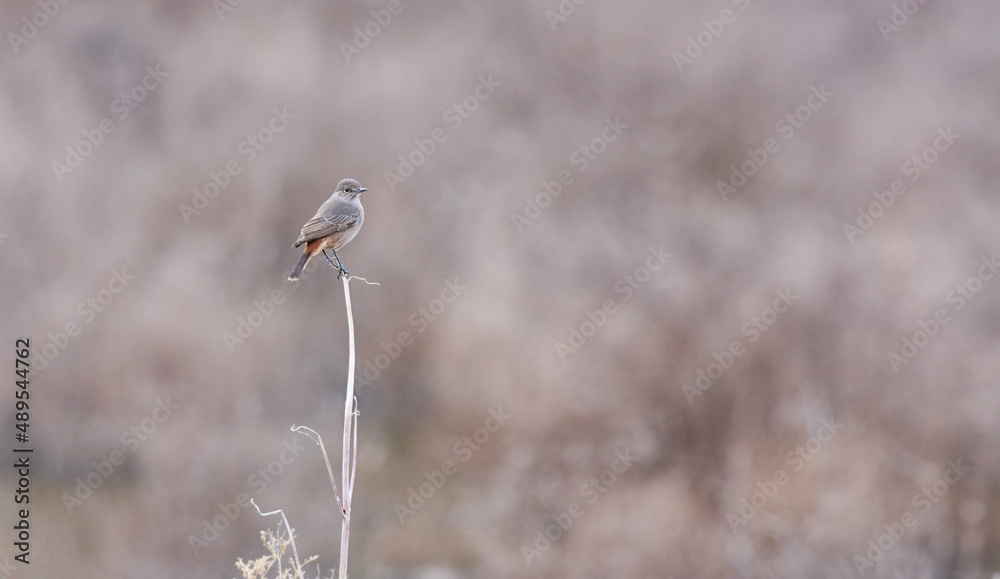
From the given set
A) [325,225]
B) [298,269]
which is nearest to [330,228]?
[325,225]

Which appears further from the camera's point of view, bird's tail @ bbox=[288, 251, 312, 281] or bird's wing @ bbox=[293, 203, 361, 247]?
bird's wing @ bbox=[293, 203, 361, 247]

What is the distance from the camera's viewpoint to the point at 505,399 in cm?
986

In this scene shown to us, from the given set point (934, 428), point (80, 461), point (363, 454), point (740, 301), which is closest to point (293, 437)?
point (363, 454)

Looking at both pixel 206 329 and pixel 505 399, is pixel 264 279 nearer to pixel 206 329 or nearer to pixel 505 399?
pixel 206 329

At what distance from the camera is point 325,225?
2904mm

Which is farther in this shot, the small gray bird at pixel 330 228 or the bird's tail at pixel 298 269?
the small gray bird at pixel 330 228

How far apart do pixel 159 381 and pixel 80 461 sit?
1.27 metres

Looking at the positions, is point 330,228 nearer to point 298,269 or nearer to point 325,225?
point 325,225

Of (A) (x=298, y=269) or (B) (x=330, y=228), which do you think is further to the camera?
(B) (x=330, y=228)

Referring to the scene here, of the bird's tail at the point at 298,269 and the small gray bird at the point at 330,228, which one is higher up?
the small gray bird at the point at 330,228

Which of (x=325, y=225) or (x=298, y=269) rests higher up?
(x=325, y=225)

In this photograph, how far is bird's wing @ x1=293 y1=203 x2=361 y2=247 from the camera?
287cm

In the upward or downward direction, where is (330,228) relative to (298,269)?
upward

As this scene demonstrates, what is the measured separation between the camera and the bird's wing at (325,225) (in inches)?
113
